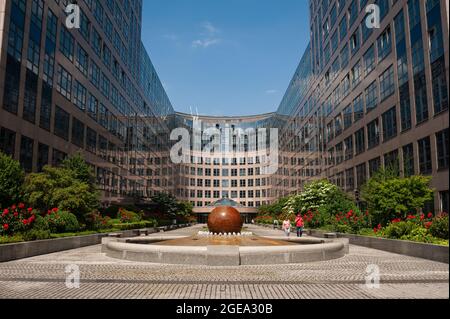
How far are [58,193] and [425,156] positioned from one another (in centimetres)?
2712

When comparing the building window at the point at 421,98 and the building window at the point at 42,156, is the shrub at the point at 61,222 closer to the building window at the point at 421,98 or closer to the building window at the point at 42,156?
the building window at the point at 42,156

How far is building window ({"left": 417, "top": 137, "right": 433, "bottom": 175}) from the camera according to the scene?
30625 mm

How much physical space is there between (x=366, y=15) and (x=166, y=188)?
63765 millimetres

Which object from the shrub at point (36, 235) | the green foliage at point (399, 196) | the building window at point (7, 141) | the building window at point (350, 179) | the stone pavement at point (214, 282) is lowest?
the stone pavement at point (214, 282)

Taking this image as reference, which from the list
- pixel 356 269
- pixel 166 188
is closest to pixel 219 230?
pixel 356 269

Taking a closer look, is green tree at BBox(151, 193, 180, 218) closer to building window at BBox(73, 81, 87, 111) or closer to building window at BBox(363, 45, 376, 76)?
building window at BBox(73, 81, 87, 111)

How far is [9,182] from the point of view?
71.6 feet

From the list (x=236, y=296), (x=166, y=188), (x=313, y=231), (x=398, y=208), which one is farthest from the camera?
(x=166, y=188)

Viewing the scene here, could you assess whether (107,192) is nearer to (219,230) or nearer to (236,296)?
(219,230)

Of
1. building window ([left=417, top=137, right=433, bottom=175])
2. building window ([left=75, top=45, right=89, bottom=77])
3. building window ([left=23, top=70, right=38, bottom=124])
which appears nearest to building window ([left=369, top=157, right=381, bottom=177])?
building window ([left=417, top=137, right=433, bottom=175])

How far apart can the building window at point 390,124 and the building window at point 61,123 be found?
105 feet

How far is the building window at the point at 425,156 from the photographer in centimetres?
3062

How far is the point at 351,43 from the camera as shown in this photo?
2019 inches

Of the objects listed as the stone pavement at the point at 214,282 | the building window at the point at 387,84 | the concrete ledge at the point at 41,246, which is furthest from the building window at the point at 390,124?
the concrete ledge at the point at 41,246
